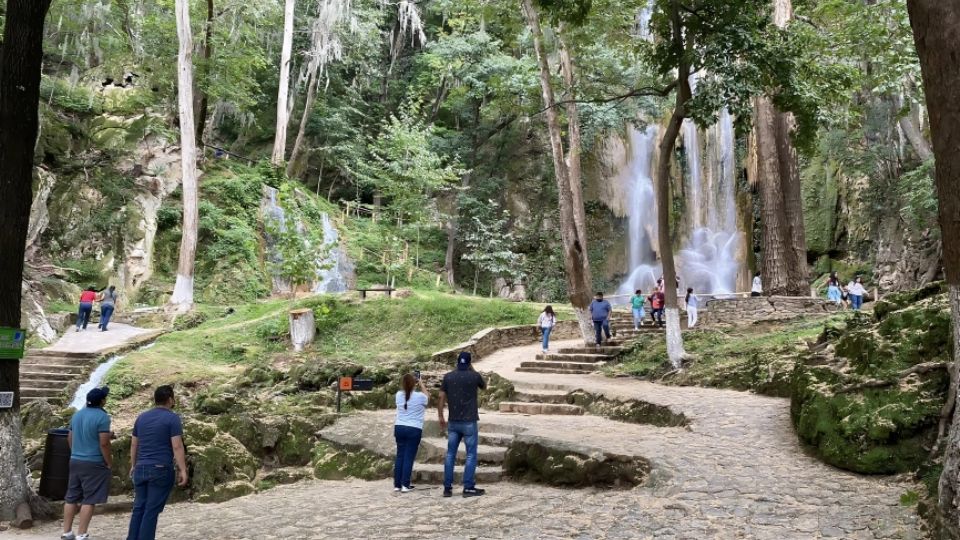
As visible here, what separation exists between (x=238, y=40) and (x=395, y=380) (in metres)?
19.8

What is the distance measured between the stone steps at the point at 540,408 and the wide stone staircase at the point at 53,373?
9.17 m

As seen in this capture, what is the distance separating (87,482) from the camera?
18.7ft

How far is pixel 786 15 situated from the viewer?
16.0 metres

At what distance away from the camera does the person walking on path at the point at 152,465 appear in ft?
16.6

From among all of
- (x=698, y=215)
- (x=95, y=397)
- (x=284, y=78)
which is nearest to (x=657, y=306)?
(x=698, y=215)

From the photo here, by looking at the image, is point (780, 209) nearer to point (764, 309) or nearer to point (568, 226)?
point (764, 309)

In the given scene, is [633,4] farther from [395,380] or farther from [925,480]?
[925,480]

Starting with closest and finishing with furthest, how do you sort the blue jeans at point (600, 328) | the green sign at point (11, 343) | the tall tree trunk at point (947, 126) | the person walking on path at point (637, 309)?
the tall tree trunk at point (947, 126), the green sign at point (11, 343), the blue jeans at point (600, 328), the person walking on path at point (637, 309)

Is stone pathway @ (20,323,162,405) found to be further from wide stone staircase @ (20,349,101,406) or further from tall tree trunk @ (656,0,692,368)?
tall tree trunk @ (656,0,692,368)

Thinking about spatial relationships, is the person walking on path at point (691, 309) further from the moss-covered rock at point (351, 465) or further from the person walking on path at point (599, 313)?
the moss-covered rock at point (351, 465)

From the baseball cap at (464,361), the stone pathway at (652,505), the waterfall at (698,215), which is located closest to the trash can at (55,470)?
the stone pathway at (652,505)

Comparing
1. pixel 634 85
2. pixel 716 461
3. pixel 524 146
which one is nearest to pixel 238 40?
pixel 524 146

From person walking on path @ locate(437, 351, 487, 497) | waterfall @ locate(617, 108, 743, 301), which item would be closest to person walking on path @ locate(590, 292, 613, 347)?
person walking on path @ locate(437, 351, 487, 497)

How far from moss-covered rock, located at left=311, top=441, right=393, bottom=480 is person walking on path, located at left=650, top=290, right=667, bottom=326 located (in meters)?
10.9
